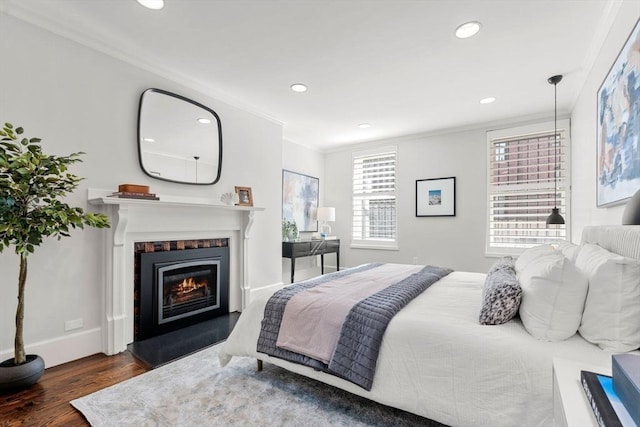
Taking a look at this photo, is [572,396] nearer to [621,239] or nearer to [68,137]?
[621,239]

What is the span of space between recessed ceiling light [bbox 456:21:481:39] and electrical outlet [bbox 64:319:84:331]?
12.4 ft

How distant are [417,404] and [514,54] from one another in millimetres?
2902

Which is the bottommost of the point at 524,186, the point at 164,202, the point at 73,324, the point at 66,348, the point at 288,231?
the point at 66,348

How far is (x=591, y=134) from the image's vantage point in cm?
279

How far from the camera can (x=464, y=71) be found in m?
2.98

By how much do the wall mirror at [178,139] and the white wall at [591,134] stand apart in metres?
3.50

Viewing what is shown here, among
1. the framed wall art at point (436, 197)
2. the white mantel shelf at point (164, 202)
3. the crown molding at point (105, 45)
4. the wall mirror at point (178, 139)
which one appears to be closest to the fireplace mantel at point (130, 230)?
the white mantel shelf at point (164, 202)

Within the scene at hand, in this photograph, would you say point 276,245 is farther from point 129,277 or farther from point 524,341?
point 524,341

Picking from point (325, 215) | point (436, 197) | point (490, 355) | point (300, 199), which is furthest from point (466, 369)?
point (300, 199)

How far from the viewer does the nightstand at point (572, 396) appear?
769mm

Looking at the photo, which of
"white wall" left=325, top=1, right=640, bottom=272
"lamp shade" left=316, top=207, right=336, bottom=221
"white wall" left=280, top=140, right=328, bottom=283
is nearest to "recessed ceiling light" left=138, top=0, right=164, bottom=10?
"white wall" left=280, top=140, right=328, bottom=283

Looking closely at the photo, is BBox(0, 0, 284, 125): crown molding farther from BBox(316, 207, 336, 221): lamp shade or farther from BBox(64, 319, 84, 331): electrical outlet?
BBox(316, 207, 336, 221): lamp shade

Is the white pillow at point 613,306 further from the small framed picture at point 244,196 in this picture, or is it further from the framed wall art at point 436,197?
the framed wall art at point 436,197

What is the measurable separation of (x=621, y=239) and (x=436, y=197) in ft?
11.1
